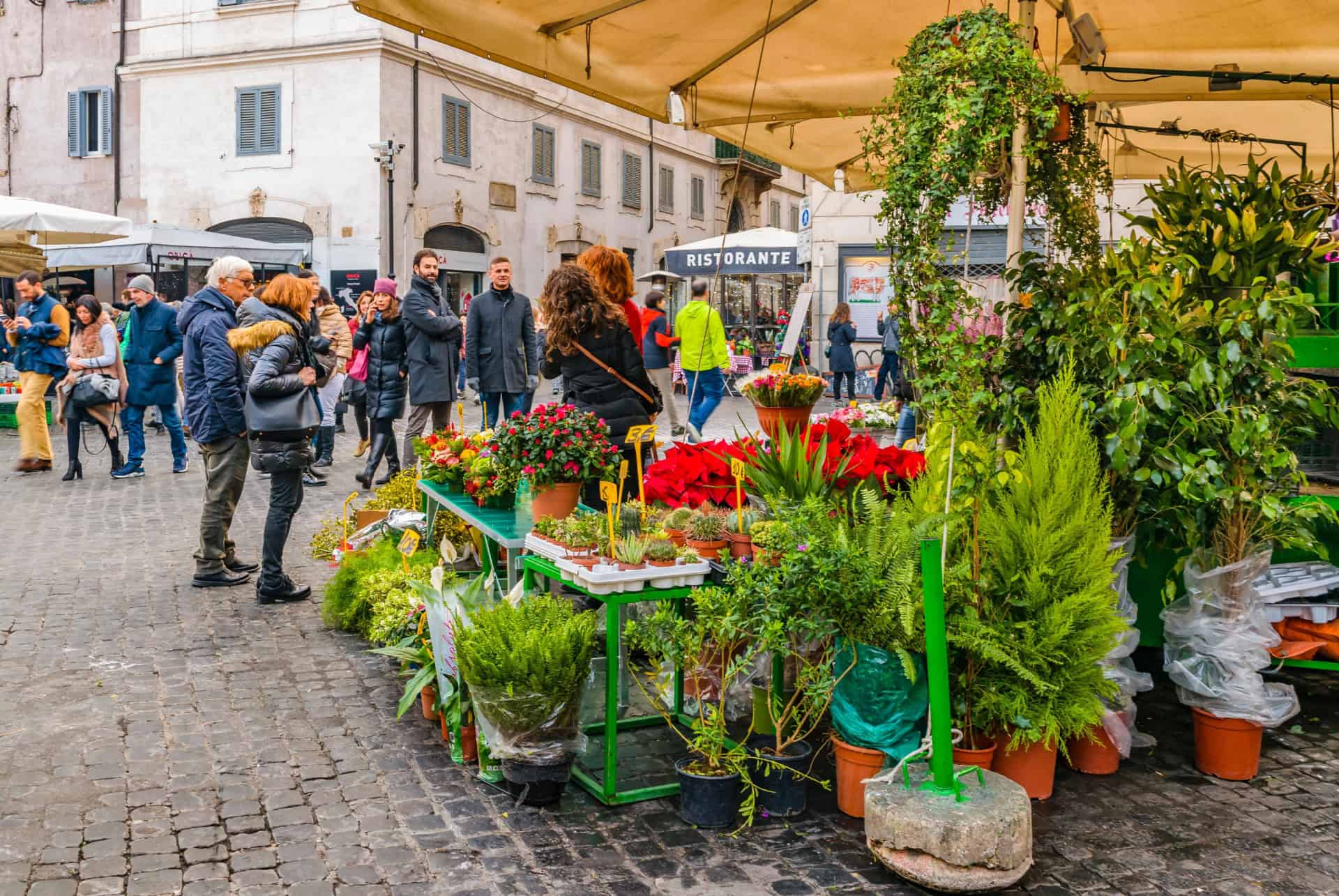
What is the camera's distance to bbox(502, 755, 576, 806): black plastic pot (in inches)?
153

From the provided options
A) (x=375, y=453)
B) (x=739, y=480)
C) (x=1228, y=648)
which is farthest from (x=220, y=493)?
(x=1228, y=648)

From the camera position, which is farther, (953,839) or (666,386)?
(666,386)

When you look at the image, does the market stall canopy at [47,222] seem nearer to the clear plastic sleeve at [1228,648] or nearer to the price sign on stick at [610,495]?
the price sign on stick at [610,495]

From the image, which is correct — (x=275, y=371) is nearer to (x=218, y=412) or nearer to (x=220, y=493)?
(x=218, y=412)

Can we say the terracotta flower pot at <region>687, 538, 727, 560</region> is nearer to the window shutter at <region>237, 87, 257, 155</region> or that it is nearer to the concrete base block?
the concrete base block

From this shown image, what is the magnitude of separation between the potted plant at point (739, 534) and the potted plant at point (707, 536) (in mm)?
29

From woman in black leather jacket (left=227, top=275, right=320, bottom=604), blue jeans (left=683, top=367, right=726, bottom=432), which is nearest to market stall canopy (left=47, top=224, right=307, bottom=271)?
blue jeans (left=683, top=367, right=726, bottom=432)

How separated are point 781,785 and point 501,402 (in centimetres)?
659

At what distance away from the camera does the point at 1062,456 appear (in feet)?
12.6

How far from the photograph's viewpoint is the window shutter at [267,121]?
22906mm

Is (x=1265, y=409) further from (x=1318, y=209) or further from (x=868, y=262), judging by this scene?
(x=868, y=262)

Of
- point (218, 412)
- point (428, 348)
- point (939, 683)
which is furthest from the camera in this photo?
point (428, 348)

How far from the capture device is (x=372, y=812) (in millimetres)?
3930

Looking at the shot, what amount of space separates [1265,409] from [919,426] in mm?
1142
